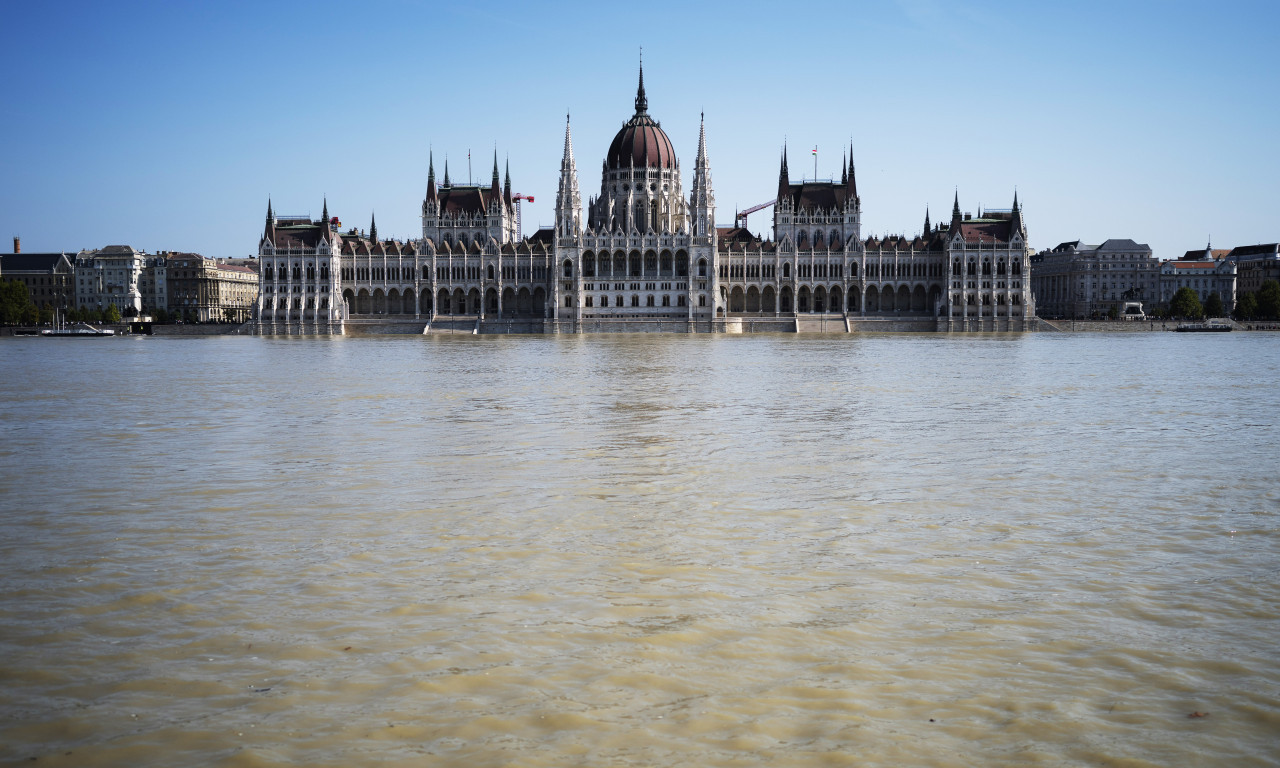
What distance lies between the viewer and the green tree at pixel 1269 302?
125 m

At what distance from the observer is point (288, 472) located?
48.9 ft

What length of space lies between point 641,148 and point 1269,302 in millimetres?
80103

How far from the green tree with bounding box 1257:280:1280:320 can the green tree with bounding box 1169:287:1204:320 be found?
672 centimetres

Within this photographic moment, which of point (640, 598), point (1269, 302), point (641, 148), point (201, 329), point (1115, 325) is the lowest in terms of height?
point (640, 598)

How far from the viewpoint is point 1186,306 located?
12750 centimetres

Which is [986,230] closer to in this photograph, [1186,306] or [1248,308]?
[1186,306]

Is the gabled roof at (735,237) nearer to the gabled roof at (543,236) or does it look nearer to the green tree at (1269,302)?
the gabled roof at (543,236)

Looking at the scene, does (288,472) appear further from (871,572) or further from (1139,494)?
(1139,494)

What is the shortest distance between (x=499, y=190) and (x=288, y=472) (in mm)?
113791

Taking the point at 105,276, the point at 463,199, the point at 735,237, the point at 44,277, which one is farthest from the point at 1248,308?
the point at 44,277

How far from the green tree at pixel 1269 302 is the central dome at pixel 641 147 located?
7564 centimetres

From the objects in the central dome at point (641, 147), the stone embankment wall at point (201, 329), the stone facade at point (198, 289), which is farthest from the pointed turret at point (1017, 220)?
the stone facade at point (198, 289)

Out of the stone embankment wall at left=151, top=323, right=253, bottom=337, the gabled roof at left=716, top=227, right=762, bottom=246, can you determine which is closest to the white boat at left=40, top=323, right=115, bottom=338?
the stone embankment wall at left=151, top=323, right=253, bottom=337

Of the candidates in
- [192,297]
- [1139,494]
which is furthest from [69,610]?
[192,297]
